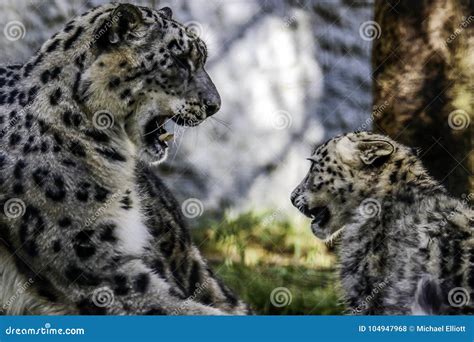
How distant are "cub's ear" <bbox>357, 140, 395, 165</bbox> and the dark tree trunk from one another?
36 centimetres

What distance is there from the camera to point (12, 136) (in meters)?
4.30

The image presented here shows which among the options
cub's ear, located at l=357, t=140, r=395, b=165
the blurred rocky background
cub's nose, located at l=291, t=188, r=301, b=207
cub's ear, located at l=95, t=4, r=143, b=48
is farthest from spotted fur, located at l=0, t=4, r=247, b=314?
cub's ear, located at l=357, t=140, r=395, b=165

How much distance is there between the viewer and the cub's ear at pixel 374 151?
475 centimetres

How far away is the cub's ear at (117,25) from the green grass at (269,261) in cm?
127

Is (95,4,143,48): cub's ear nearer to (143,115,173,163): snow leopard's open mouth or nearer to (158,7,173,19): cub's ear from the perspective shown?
(158,7,173,19): cub's ear

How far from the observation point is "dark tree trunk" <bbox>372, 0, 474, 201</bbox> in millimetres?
5145

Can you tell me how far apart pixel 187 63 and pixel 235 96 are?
555 mm

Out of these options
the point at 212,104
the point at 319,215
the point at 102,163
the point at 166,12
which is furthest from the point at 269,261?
the point at 166,12

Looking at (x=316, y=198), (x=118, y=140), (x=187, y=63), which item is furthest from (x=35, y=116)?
(x=316, y=198)

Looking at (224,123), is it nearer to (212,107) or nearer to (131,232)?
(212,107)

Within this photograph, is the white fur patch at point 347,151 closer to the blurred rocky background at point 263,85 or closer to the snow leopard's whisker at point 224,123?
the blurred rocky background at point 263,85

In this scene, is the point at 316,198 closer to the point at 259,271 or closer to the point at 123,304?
the point at 259,271

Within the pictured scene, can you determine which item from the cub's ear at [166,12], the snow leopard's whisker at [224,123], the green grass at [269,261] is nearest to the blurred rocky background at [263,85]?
the snow leopard's whisker at [224,123]

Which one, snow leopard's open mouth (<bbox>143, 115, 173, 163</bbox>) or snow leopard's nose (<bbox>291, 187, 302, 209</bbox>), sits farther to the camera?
snow leopard's nose (<bbox>291, 187, 302, 209</bbox>)
